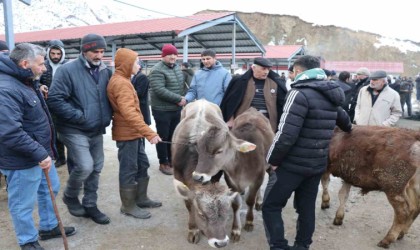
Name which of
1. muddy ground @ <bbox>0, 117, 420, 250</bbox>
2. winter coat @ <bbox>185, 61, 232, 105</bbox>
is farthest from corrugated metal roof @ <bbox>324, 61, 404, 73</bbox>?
muddy ground @ <bbox>0, 117, 420, 250</bbox>

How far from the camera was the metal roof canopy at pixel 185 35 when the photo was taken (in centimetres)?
1313

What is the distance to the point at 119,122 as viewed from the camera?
178 inches

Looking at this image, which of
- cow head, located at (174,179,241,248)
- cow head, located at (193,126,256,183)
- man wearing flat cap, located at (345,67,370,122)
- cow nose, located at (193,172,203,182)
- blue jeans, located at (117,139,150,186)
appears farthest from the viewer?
man wearing flat cap, located at (345,67,370,122)

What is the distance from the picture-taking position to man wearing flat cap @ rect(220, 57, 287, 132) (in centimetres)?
552

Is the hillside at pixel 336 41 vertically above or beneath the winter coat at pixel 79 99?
above

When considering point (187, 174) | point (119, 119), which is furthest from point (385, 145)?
point (119, 119)

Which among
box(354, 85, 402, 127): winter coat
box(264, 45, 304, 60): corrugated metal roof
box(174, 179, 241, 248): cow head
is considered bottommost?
box(174, 179, 241, 248): cow head

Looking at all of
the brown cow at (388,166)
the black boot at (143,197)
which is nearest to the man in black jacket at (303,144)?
the brown cow at (388,166)

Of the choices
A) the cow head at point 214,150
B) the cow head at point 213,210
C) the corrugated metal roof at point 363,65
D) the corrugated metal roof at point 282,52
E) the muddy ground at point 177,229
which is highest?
the corrugated metal roof at point 282,52

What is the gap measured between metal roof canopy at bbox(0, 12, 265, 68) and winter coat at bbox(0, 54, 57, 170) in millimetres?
8943

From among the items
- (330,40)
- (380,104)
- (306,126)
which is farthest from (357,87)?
(330,40)

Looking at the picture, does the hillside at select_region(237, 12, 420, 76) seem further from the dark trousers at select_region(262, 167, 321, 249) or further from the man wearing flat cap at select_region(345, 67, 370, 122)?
the dark trousers at select_region(262, 167, 321, 249)

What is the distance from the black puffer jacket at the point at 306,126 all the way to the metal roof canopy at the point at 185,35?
9158 mm

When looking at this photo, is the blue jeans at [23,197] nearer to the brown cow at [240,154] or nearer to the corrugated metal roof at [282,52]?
the brown cow at [240,154]
